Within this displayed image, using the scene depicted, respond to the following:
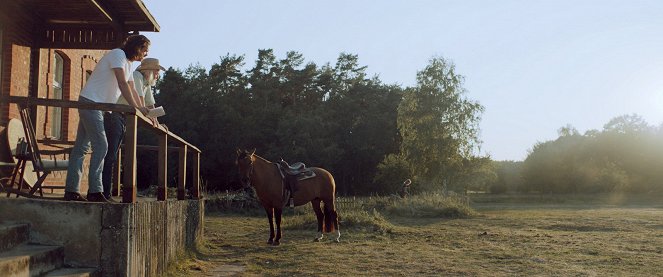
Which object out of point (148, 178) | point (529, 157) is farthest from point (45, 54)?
point (529, 157)

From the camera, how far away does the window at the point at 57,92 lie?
1075 centimetres

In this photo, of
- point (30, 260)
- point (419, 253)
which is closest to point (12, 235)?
point (30, 260)

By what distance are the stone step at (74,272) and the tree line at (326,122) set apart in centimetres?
3666

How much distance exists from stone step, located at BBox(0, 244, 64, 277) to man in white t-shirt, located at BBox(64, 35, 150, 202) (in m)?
0.66

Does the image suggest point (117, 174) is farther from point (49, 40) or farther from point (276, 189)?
point (276, 189)

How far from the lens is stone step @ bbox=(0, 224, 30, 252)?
4637mm

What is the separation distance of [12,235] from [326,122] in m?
43.5

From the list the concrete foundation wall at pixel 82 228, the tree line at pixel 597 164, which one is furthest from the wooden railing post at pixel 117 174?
the tree line at pixel 597 164

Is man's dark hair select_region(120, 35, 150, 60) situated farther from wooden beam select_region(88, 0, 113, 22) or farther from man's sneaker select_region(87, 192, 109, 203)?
wooden beam select_region(88, 0, 113, 22)

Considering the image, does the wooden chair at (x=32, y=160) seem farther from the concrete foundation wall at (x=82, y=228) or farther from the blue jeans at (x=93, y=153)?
the concrete foundation wall at (x=82, y=228)

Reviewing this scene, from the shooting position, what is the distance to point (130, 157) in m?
5.34

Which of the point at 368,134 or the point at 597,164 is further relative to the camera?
the point at 597,164

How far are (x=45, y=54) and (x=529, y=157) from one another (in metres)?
57.8

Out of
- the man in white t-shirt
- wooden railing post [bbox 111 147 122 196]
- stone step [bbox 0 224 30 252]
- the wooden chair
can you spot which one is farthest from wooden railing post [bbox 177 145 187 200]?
stone step [bbox 0 224 30 252]
